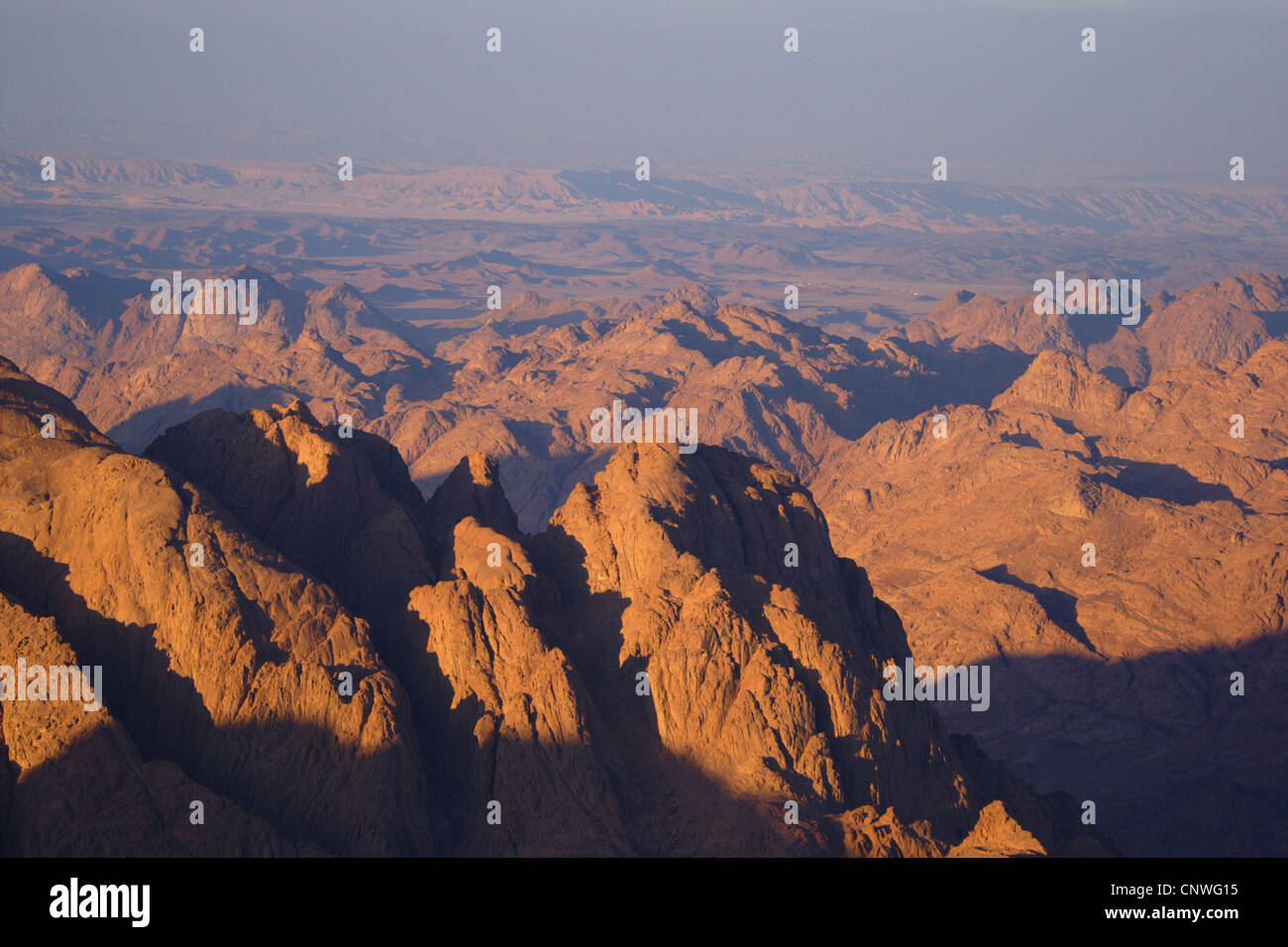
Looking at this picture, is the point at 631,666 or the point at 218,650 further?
the point at 631,666

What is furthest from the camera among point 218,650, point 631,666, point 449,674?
point 631,666

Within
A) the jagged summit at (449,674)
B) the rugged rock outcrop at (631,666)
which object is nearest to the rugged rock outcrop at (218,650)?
the jagged summit at (449,674)

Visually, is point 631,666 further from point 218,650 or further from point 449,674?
point 218,650

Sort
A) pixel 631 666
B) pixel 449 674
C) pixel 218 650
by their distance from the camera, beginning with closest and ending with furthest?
pixel 218 650 < pixel 449 674 < pixel 631 666

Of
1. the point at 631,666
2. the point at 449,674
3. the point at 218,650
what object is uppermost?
the point at 218,650

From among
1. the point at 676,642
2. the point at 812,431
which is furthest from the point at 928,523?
the point at 676,642

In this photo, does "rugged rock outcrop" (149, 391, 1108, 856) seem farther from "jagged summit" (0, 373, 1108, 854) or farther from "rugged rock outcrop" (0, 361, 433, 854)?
"rugged rock outcrop" (0, 361, 433, 854)

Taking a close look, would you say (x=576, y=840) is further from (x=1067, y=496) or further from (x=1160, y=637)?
(x=1067, y=496)

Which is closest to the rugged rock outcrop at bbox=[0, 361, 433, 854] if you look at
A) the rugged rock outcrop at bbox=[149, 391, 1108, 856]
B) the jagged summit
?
the jagged summit

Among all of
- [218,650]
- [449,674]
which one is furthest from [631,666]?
[218,650]

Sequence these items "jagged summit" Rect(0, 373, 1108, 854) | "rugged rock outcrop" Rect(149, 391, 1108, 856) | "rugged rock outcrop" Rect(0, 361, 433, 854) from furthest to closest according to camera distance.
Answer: "rugged rock outcrop" Rect(149, 391, 1108, 856), "jagged summit" Rect(0, 373, 1108, 854), "rugged rock outcrop" Rect(0, 361, 433, 854)

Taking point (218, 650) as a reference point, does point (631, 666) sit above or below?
below
